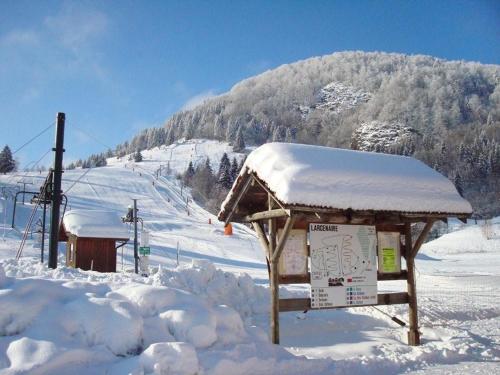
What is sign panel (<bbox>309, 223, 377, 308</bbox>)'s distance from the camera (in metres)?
8.70

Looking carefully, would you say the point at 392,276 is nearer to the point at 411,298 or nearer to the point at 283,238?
the point at 411,298

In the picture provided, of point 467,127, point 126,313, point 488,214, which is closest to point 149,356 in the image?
point 126,313

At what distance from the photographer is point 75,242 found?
27.0 m

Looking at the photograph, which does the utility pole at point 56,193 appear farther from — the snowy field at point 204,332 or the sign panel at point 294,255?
the sign panel at point 294,255

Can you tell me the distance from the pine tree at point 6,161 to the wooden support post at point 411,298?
283 ft

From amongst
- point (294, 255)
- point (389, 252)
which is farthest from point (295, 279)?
point (389, 252)

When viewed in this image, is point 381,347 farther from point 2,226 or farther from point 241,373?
point 2,226

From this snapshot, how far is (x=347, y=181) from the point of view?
848 centimetres

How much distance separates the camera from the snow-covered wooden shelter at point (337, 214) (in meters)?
8.15

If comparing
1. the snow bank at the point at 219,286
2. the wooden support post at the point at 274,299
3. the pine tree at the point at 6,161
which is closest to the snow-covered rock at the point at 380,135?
the pine tree at the point at 6,161

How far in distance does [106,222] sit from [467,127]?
153 meters

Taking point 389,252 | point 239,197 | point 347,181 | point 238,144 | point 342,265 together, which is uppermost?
point 238,144

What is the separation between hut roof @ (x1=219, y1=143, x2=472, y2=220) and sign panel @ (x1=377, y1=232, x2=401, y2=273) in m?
1.01

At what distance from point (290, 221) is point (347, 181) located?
4.43 feet
